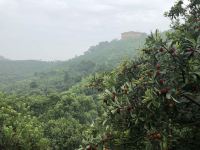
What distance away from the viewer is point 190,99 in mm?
6828

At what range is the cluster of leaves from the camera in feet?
21.5

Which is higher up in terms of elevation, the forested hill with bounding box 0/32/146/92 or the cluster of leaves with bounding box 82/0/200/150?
the cluster of leaves with bounding box 82/0/200/150

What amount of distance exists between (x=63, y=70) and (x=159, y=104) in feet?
394

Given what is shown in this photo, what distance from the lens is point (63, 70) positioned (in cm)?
12575

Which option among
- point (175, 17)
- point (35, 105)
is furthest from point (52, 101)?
point (175, 17)

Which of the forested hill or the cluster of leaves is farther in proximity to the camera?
the forested hill

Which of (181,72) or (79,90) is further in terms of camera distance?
(79,90)

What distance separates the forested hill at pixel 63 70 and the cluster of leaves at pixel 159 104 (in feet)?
31.3

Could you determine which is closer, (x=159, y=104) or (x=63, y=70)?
(x=159, y=104)

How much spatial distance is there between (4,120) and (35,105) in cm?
1746

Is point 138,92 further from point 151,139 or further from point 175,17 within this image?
point 175,17

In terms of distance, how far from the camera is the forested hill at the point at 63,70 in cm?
9338

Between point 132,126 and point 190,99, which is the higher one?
point 190,99

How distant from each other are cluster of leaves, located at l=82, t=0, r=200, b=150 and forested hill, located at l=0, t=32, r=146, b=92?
9525mm
